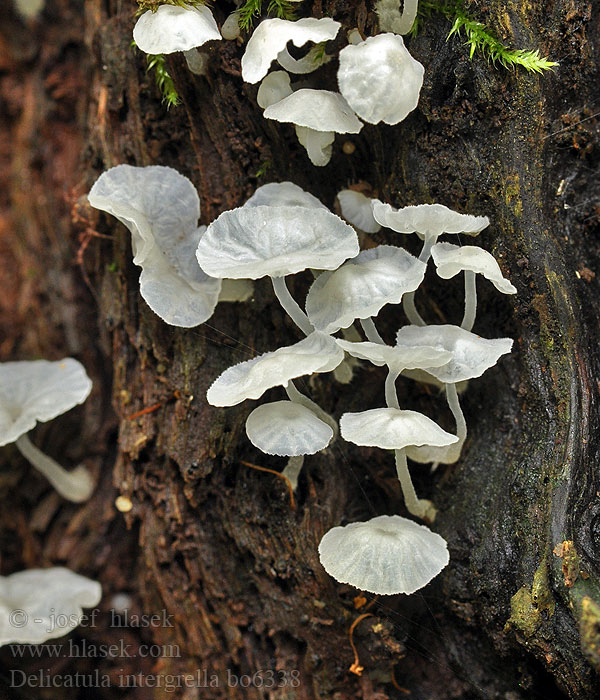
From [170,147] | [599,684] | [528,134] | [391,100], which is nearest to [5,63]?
[170,147]

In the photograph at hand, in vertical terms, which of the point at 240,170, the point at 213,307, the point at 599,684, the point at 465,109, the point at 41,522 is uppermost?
the point at 465,109

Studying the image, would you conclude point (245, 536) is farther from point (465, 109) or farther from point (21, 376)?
point (465, 109)

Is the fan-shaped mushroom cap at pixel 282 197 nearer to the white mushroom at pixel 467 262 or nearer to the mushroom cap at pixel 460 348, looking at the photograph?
the white mushroom at pixel 467 262

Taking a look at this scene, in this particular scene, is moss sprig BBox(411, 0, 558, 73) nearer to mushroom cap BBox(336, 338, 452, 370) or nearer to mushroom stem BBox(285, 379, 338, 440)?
mushroom cap BBox(336, 338, 452, 370)

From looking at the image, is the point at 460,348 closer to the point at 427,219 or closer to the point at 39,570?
the point at 427,219

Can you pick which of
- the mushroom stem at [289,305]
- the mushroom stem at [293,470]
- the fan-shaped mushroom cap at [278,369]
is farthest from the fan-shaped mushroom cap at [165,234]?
the mushroom stem at [293,470]

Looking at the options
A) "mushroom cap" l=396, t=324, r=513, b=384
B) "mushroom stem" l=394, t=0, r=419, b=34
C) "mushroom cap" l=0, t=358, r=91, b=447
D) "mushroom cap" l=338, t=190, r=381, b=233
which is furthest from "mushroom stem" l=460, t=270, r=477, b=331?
"mushroom cap" l=0, t=358, r=91, b=447

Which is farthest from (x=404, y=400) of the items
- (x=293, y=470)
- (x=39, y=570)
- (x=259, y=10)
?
(x=39, y=570)
